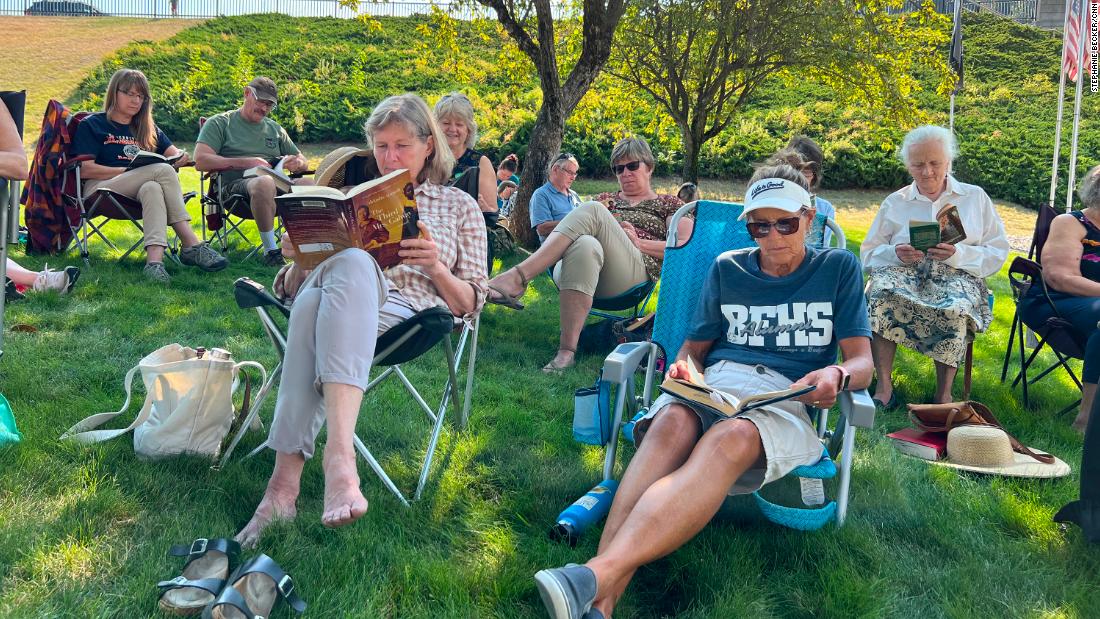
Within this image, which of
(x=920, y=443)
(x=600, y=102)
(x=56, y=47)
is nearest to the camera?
(x=920, y=443)

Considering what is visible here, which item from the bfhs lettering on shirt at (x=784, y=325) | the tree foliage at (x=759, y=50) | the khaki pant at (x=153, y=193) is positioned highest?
the tree foliage at (x=759, y=50)

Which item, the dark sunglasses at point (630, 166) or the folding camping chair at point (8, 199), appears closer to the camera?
the folding camping chair at point (8, 199)

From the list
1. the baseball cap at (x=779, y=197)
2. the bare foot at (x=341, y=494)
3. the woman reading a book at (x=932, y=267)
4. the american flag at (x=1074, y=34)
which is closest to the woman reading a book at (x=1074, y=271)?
the woman reading a book at (x=932, y=267)

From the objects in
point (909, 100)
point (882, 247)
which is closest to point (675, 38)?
point (909, 100)

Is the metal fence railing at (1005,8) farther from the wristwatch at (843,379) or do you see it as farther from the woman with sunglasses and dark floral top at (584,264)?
the wristwatch at (843,379)

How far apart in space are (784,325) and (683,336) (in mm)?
639

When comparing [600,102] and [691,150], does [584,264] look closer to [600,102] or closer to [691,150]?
[691,150]

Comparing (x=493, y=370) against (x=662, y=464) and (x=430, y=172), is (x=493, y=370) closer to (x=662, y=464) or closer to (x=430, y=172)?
(x=430, y=172)

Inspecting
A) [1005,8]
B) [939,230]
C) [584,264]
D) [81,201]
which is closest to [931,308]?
[939,230]

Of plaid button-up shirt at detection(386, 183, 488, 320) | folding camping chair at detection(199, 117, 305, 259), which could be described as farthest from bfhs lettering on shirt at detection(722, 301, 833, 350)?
folding camping chair at detection(199, 117, 305, 259)

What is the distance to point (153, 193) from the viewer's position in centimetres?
611

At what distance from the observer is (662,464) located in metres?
2.64

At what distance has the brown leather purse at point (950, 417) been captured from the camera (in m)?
3.95

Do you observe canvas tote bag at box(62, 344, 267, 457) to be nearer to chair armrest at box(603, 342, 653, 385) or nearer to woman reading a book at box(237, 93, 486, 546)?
woman reading a book at box(237, 93, 486, 546)
